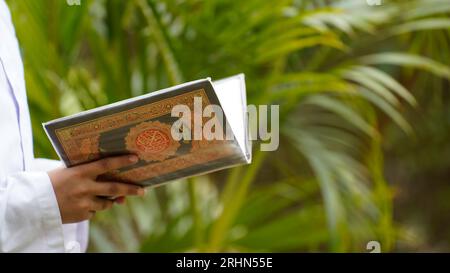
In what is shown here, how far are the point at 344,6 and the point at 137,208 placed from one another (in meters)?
0.61

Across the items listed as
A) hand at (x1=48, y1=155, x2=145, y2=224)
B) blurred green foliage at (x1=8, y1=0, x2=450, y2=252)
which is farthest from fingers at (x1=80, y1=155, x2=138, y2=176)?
blurred green foliage at (x1=8, y1=0, x2=450, y2=252)

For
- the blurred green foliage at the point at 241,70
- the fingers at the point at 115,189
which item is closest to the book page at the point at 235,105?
the fingers at the point at 115,189

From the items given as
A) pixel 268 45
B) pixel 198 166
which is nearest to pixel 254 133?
pixel 268 45

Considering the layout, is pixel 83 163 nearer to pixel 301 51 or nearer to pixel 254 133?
pixel 254 133

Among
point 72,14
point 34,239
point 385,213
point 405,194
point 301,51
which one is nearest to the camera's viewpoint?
point 34,239

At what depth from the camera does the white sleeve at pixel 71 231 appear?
0.76 meters

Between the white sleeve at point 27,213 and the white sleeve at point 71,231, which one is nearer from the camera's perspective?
the white sleeve at point 27,213

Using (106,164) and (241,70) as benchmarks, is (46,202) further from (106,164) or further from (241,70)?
(241,70)

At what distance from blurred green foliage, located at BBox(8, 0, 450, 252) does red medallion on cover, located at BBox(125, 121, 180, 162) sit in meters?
0.48

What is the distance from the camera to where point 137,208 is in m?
1.54

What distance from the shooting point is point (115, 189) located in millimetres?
678

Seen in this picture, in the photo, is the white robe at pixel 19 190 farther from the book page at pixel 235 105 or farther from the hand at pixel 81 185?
the book page at pixel 235 105

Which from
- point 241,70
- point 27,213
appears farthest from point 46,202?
point 241,70

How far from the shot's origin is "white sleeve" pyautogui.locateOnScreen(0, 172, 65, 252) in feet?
2.07
